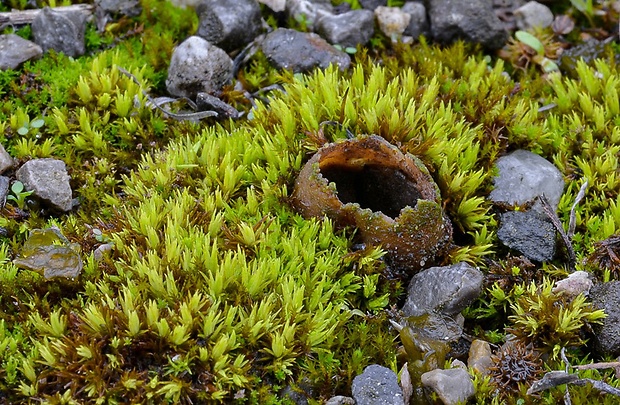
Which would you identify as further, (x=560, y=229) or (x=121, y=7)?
(x=121, y=7)

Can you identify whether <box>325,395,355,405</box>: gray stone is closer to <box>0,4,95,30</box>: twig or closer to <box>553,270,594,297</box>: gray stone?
<box>553,270,594,297</box>: gray stone

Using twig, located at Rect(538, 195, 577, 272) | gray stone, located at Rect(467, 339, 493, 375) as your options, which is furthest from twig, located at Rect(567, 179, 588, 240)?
gray stone, located at Rect(467, 339, 493, 375)

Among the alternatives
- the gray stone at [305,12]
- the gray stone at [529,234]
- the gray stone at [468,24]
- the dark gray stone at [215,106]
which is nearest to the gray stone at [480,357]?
the gray stone at [529,234]

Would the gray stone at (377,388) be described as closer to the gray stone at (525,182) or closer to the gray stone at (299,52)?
the gray stone at (525,182)

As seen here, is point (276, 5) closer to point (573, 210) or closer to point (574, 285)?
point (573, 210)

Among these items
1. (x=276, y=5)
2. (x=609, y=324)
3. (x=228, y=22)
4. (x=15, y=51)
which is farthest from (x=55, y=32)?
(x=609, y=324)

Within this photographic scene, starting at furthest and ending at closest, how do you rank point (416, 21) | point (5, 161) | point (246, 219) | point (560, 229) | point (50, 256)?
point (416, 21), point (5, 161), point (560, 229), point (246, 219), point (50, 256)
